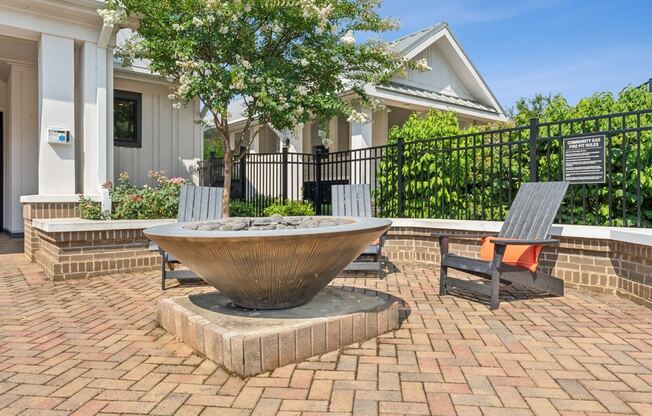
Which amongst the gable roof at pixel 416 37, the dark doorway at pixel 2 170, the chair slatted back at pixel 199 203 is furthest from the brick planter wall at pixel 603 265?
the dark doorway at pixel 2 170

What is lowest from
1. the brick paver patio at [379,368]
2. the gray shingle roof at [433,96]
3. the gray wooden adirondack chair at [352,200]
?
the brick paver patio at [379,368]

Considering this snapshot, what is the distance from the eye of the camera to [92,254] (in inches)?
211

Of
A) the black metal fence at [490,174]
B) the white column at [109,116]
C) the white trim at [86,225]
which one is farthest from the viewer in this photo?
the white column at [109,116]

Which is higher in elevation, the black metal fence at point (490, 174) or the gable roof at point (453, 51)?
the gable roof at point (453, 51)

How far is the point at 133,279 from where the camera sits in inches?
208

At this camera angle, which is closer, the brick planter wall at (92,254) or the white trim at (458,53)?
the brick planter wall at (92,254)

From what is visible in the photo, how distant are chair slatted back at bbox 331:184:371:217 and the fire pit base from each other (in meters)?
2.55

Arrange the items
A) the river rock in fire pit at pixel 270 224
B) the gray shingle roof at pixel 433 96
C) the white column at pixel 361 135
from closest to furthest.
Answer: the river rock in fire pit at pixel 270 224 < the white column at pixel 361 135 < the gray shingle roof at pixel 433 96

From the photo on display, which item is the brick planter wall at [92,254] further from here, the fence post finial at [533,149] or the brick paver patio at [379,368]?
the fence post finial at [533,149]

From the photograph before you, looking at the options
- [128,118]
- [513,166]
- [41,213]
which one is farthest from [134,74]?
[513,166]

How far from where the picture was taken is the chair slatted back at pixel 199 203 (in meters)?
5.36

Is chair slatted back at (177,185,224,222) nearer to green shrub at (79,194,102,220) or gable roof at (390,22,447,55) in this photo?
green shrub at (79,194,102,220)

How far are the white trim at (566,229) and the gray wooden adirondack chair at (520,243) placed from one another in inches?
19.9

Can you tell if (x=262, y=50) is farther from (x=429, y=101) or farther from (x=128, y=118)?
(x=429, y=101)
